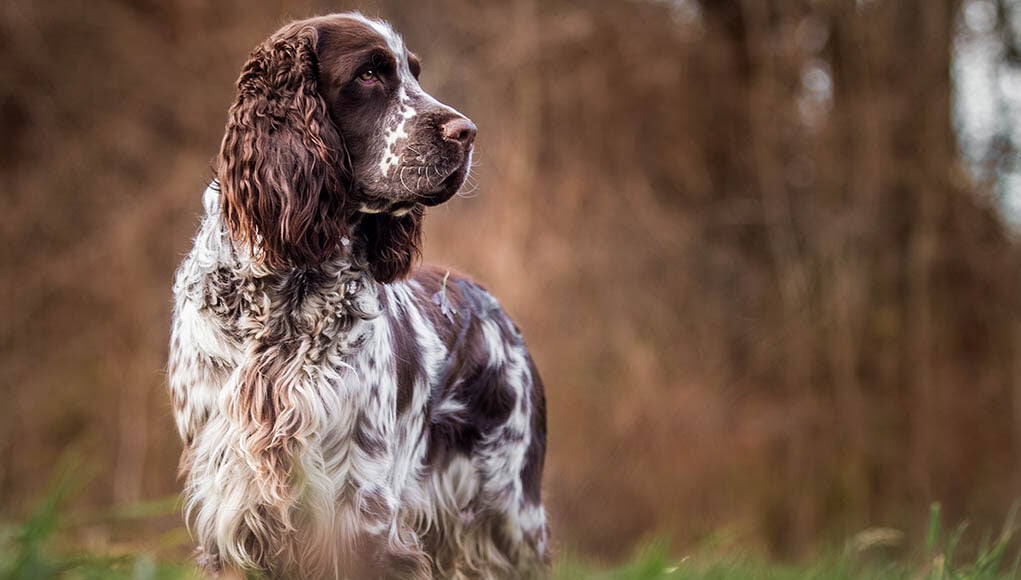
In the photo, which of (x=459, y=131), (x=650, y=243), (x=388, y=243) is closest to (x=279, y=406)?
(x=388, y=243)

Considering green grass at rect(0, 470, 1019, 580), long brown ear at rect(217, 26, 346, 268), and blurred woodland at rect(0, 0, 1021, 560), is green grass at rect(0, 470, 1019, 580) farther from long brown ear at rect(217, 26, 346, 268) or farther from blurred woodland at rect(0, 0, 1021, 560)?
blurred woodland at rect(0, 0, 1021, 560)

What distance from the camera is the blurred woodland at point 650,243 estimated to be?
9625 mm

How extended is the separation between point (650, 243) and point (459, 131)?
7.52m

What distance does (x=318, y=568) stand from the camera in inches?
116

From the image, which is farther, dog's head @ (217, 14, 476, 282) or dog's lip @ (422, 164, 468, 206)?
dog's lip @ (422, 164, 468, 206)

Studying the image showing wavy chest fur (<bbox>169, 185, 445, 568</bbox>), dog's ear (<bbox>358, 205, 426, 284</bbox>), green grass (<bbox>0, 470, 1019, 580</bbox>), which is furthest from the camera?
dog's ear (<bbox>358, 205, 426, 284</bbox>)

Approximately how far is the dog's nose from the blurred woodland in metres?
6.55

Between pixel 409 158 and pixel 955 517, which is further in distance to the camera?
pixel 955 517

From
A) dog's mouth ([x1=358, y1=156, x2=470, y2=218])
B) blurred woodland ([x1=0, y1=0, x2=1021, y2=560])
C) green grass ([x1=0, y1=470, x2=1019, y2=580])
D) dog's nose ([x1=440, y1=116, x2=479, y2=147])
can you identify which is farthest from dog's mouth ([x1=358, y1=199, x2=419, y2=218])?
blurred woodland ([x1=0, y1=0, x2=1021, y2=560])

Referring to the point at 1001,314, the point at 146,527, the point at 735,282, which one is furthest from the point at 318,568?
the point at 1001,314

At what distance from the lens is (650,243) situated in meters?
10.4

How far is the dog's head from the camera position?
2.98 meters

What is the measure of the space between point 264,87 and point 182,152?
8.55 meters

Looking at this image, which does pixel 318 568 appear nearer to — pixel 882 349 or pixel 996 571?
pixel 996 571
